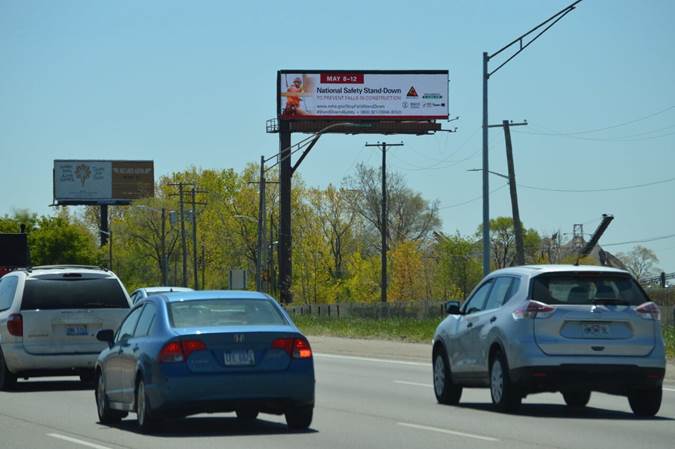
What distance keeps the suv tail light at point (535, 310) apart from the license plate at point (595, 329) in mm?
437

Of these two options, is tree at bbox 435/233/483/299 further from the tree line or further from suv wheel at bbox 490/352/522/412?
suv wheel at bbox 490/352/522/412

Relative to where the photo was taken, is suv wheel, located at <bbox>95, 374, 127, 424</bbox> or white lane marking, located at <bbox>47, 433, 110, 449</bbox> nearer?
white lane marking, located at <bbox>47, 433, 110, 449</bbox>

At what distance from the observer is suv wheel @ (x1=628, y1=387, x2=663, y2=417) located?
17266mm

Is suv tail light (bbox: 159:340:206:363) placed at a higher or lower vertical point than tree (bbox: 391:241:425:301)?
higher

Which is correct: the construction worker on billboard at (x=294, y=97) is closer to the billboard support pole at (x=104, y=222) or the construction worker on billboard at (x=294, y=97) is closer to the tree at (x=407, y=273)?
the tree at (x=407, y=273)

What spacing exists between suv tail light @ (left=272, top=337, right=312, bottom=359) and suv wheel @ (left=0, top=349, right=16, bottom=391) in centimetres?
879

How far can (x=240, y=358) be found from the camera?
1484cm

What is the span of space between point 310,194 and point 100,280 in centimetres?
9494

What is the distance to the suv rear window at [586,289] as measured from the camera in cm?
1711

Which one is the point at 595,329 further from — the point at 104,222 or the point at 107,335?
the point at 104,222

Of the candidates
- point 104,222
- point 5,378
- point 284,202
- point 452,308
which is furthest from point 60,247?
point 452,308

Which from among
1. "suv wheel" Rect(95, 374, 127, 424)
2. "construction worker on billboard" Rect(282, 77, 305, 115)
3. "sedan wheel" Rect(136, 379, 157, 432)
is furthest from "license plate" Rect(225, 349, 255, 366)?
"construction worker on billboard" Rect(282, 77, 305, 115)

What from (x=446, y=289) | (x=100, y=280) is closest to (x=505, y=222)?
(x=446, y=289)

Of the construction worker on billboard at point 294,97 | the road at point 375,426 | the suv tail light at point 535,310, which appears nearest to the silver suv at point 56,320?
the road at point 375,426
